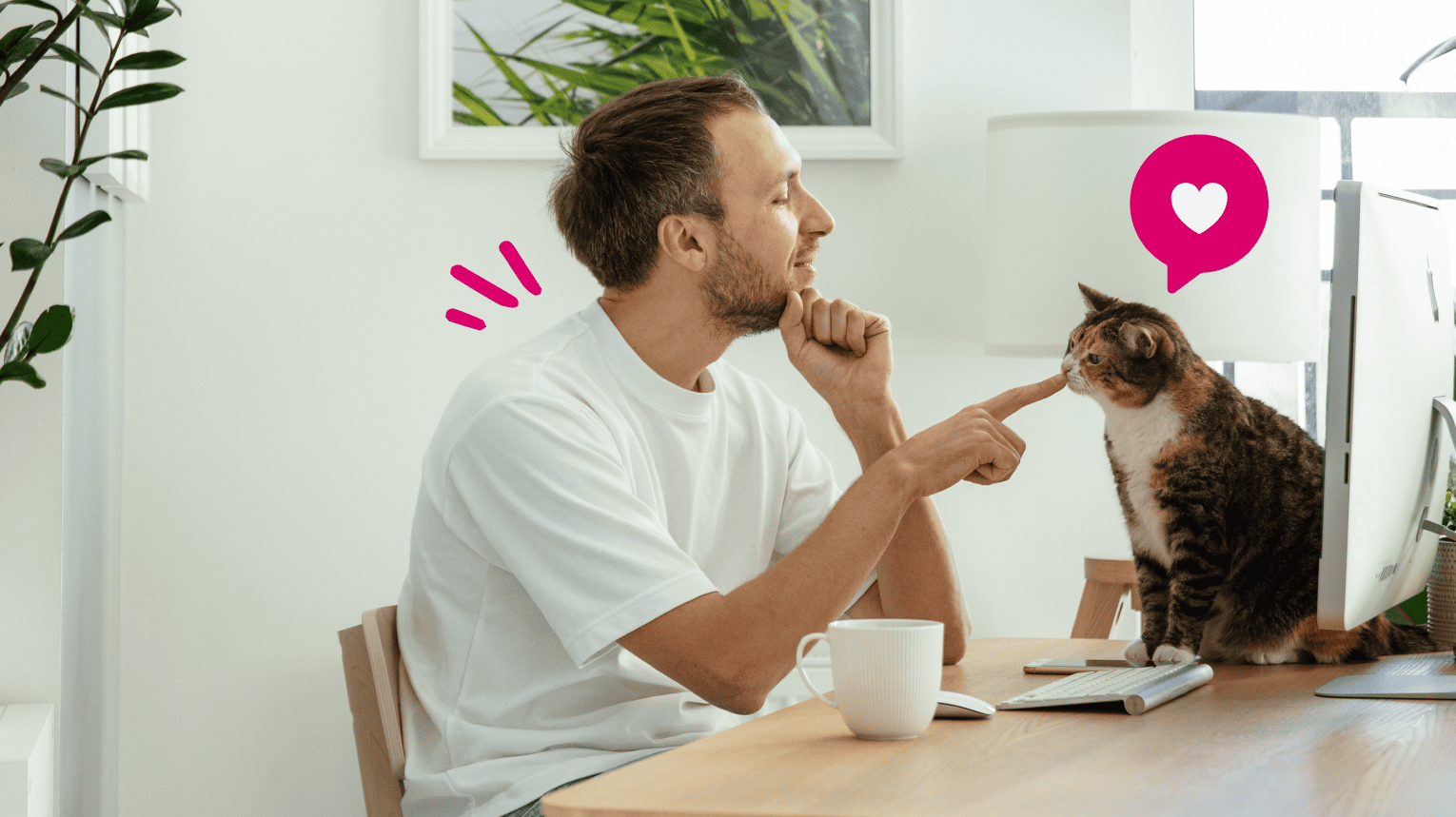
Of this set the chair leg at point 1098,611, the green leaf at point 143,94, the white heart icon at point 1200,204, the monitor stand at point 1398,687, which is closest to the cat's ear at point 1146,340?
the monitor stand at point 1398,687

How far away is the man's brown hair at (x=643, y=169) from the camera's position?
1339 mm

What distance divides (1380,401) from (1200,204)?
0.86 meters

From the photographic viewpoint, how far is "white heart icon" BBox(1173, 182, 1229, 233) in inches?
70.3

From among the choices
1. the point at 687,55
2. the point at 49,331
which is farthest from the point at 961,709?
the point at 687,55

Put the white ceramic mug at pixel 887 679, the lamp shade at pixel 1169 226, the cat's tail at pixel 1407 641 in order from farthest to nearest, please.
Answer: the lamp shade at pixel 1169 226 → the cat's tail at pixel 1407 641 → the white ceramic mug at pixel 887 679

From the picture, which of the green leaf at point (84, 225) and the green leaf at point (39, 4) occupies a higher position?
the green leaf at point (39, 4)

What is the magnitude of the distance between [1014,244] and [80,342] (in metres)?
1.38

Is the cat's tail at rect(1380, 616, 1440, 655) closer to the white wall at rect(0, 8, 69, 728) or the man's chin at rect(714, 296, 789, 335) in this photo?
the man's chin at rect(714, 296, 789, 335)

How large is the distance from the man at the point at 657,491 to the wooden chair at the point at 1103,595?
594mm

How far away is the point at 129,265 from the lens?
6.42 ft

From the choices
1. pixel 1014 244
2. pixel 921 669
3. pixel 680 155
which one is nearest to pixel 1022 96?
pixel 1014 244

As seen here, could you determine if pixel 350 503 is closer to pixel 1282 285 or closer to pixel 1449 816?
pixel 1282 285

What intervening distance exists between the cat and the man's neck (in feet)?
1.36

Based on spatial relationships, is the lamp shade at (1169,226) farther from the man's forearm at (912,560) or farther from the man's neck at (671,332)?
the man's neck at (671,332)
